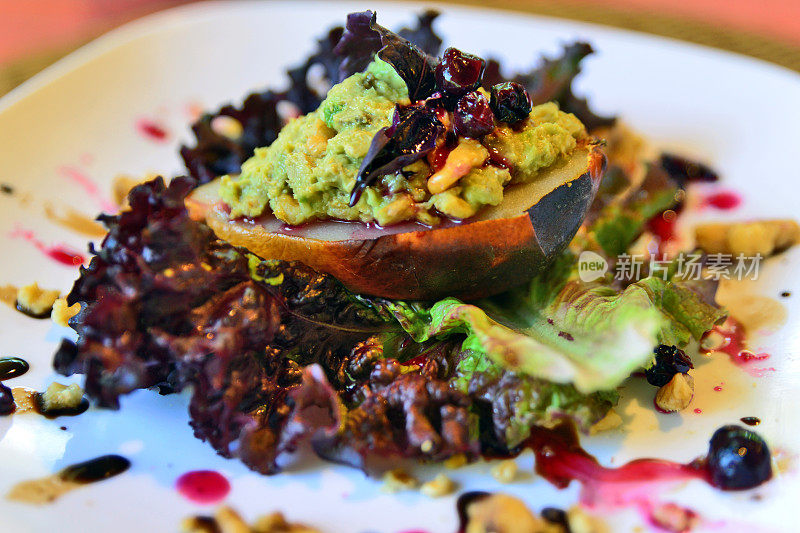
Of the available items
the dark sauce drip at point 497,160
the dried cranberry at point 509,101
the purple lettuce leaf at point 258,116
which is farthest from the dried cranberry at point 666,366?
the purple lettuce leaf at point 258,116

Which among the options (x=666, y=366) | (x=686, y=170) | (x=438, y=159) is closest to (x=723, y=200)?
(x=686, y=170)

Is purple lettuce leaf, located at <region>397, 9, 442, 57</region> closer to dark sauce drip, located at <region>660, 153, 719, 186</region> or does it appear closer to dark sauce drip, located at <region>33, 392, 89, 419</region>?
dark sauce drip, located at <region>660, 153, 719, 186</region>

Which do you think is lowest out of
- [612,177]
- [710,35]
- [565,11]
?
[612,177]

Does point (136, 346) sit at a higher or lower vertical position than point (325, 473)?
higher

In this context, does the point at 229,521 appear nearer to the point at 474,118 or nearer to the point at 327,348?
the point at 327,348

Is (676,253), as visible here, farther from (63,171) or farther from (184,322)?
(63,171)

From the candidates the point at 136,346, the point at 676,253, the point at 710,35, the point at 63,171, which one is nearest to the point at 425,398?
the point at 136,346
